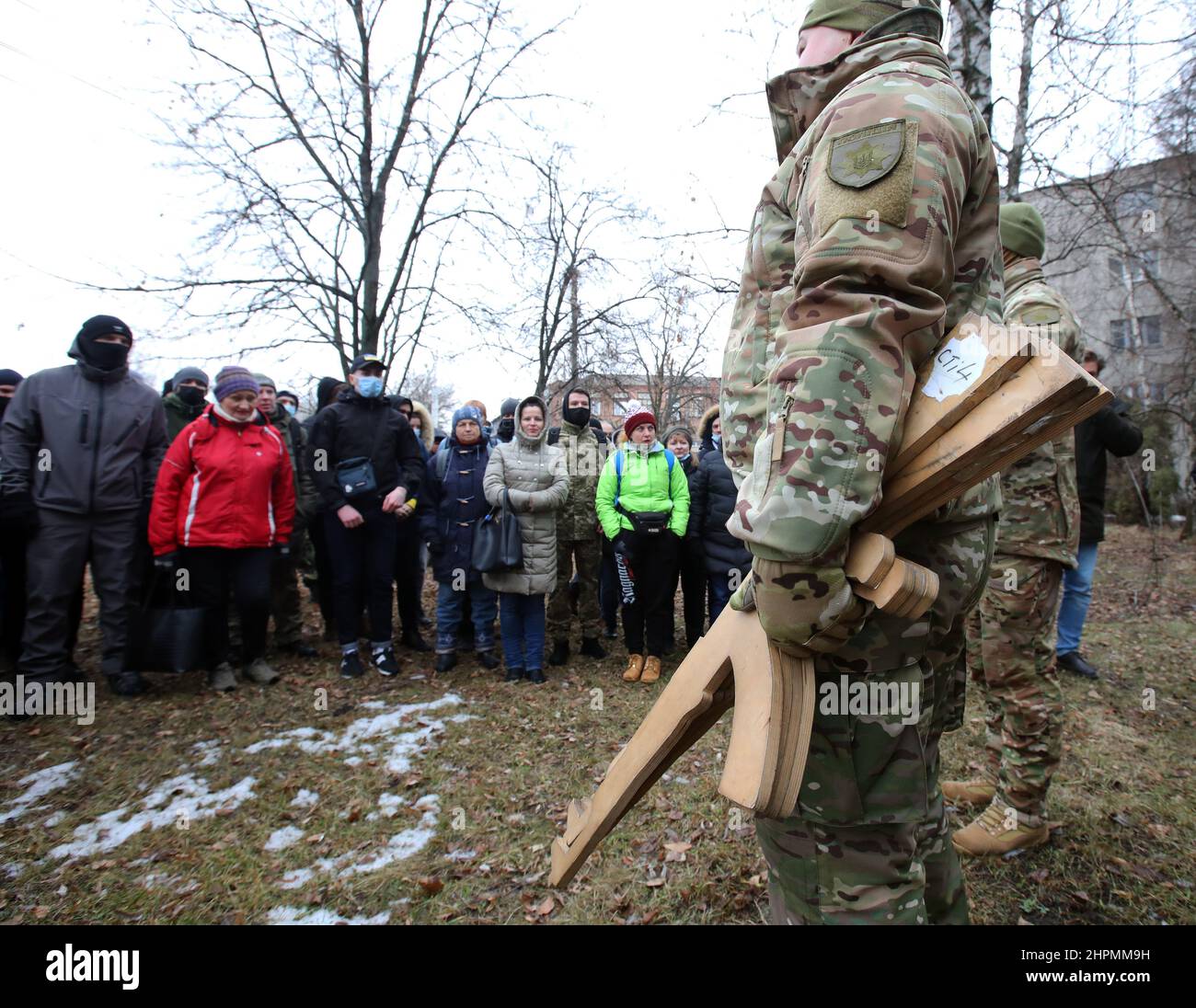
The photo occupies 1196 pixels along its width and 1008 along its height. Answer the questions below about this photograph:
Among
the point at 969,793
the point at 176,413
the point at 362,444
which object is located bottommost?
the point at 969,793

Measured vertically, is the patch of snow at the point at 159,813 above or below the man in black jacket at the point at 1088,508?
below

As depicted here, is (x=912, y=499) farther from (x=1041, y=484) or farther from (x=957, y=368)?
(x=1041, y=484)

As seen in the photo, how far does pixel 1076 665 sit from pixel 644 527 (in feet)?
11.9

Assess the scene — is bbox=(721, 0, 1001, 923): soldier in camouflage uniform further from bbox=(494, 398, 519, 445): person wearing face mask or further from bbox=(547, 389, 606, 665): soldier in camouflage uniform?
bbox=(494, 398, 519, 445): person wearing face mask

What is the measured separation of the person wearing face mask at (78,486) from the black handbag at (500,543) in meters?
2.48

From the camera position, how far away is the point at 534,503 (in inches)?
211

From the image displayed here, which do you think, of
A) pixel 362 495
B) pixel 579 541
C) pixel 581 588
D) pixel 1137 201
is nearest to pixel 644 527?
pixel 579 541

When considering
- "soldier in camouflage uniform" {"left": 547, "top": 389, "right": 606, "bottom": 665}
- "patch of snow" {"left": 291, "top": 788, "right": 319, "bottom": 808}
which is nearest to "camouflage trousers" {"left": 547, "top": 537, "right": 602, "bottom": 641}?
"soldier in camouflage uniform" {"left": 547, "top": 389, "right": 606, "bottom": 665}

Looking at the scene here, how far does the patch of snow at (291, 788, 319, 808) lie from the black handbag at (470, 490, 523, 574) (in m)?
2.13

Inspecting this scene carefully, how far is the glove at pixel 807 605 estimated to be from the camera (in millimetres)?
1206

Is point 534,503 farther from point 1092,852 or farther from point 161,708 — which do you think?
point 1092,852

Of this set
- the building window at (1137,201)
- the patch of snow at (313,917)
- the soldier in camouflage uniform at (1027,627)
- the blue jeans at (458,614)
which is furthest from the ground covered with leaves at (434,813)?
the building window at (1137,201)

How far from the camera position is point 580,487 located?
619cm

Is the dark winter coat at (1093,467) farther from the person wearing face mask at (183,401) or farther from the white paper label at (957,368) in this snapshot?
the person wearing face mask at (183,401)
